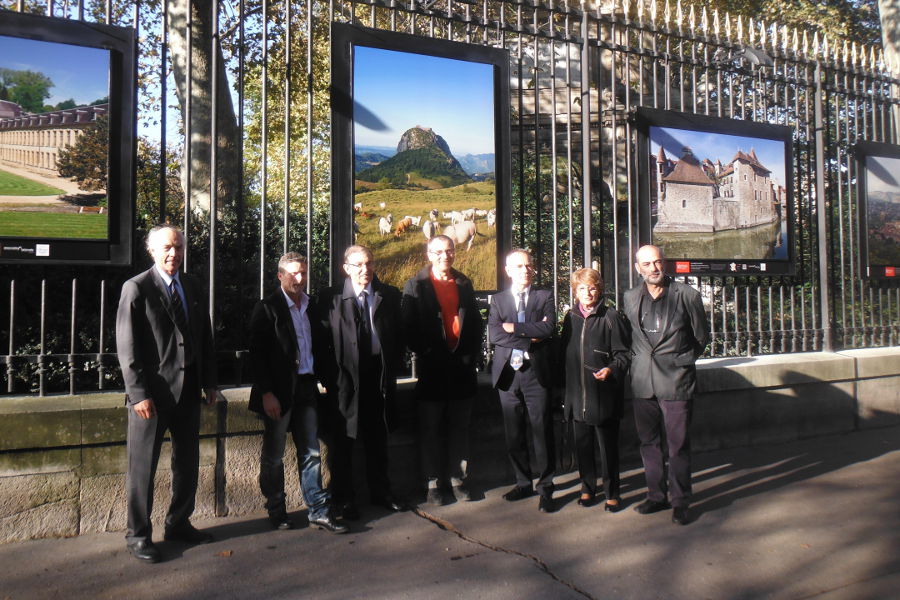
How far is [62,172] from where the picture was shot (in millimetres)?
4523

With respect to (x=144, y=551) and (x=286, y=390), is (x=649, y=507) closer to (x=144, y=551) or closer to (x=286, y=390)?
(x=286, y=390)

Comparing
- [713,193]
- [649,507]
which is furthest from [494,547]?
[713,193]

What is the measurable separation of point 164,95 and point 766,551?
4.42m

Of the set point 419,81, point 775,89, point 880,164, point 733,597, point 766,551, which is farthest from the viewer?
point 880,164

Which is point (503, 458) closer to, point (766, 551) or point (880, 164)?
point (766, 551)

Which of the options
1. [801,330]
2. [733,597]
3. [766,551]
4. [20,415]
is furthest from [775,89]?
[20,415]

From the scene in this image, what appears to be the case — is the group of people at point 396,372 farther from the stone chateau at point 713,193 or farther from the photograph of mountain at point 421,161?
the stone chateau at point 713,193

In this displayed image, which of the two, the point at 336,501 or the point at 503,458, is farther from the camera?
the point at 503,458

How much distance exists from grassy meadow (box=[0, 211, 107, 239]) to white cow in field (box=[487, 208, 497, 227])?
2.67 metres

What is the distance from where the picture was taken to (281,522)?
4.61m

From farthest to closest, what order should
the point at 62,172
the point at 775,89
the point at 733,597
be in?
the point at 775,89 < the point at 62,172 < the point at 733,597

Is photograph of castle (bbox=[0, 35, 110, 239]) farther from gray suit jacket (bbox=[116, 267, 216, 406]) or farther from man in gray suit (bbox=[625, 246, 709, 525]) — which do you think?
man in gray suit (bbox=[625, 246, 709, 525])

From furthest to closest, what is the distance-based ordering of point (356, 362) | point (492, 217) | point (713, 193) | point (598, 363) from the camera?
point (713, 193)
point (492, 217)
point (598, 363)
point (356, 362)

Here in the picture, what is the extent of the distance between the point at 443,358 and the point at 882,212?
19.0 feet
